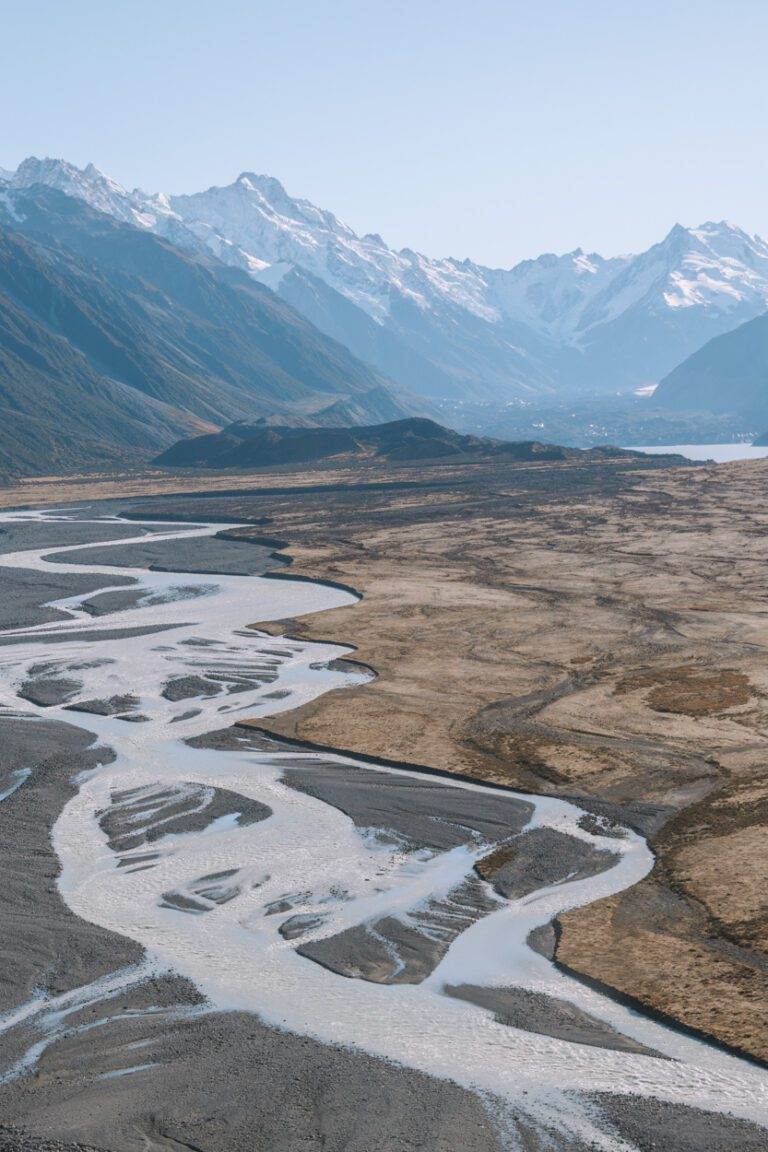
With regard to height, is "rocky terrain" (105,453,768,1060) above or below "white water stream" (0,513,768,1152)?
above

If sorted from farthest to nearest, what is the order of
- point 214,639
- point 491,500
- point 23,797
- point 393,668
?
1. point 491,500
2. point 214,639
3. point 393,668
4. point 23,797

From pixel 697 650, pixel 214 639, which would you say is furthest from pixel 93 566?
pixel 697 650

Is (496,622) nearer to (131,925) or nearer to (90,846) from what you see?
(90,846)

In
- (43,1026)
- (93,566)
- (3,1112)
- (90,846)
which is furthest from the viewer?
(93,566)

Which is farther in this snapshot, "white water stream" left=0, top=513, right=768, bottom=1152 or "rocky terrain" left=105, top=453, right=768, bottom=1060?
"rocky terrain" left=105, top=453, right=768, bottom=1060

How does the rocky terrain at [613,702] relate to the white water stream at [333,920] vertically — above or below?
above

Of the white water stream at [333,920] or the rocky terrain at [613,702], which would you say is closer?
the white water stream at [333,920]

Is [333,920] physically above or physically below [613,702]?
below

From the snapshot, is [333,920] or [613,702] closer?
[333,920]
